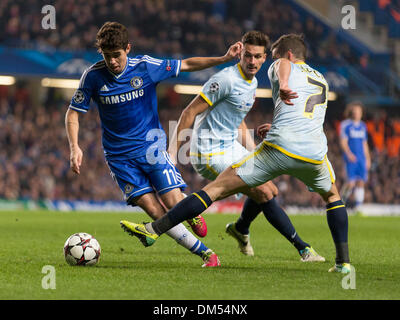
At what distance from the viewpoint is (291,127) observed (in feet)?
20.3

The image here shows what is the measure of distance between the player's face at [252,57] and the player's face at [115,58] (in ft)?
4.31

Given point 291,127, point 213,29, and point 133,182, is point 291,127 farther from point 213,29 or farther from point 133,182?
point 213,29

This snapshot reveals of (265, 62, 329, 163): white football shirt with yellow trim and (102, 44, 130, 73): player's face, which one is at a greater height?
(102, 44, 130, 73): player's face

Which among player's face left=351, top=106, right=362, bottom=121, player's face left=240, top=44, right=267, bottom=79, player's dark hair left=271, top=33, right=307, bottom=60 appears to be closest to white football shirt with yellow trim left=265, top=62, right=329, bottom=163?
player's dark hair left=271, top=33, right=307, bottom=60

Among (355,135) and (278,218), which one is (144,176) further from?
(355,135)

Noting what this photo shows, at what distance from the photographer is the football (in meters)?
6.66

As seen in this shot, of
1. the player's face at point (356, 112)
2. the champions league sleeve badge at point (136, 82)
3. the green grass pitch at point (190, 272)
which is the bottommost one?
the green grass pitch at point (190, 272)

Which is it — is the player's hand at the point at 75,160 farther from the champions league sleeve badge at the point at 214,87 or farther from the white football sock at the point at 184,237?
the champions league sleeve badge at the point at 214,87

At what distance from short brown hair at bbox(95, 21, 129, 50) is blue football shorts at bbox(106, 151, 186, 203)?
111cm

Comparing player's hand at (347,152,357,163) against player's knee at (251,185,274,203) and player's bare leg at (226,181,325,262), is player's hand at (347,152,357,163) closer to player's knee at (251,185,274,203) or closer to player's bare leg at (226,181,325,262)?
player's bare leg at (226,181,325,262)

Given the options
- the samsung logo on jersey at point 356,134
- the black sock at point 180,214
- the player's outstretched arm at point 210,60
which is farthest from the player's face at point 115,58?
the samsung logo on jersey at point 356,134

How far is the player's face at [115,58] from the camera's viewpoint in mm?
6570
